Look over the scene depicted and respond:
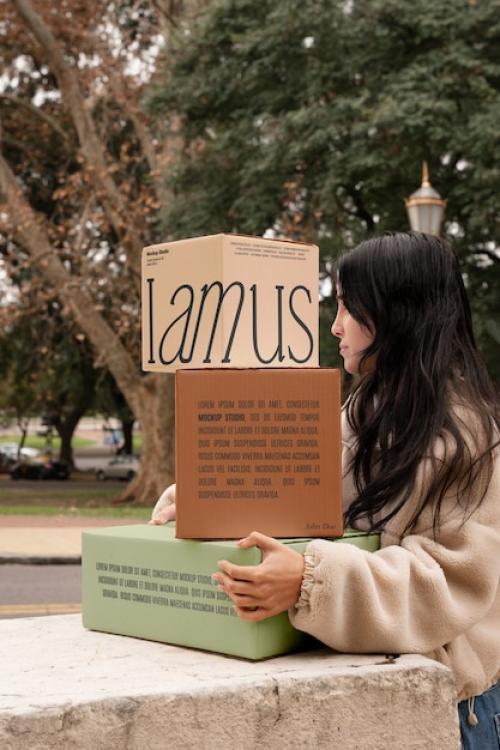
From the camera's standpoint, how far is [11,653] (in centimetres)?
202

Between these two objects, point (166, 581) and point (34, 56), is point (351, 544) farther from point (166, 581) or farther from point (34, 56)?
point (34, 56)

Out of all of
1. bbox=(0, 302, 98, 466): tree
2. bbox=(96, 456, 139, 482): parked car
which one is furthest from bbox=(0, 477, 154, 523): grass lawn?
bbox=(96, 456, 139, 482): parked car

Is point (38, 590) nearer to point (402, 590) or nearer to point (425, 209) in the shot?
point (425, 209)

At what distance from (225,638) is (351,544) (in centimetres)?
29

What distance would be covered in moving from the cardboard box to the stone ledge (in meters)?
0.60

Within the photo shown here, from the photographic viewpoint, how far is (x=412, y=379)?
2.08 meters

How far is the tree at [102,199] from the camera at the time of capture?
21234 mm

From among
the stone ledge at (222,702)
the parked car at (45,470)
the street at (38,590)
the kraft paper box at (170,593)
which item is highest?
the kraft paper box at (170,593)

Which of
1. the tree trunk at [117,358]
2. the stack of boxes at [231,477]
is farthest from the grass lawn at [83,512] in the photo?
the stack of boxes at [231,477]

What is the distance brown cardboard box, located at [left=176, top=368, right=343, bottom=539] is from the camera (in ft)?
6.54

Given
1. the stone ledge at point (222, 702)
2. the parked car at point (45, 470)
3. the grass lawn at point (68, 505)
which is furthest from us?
the parked car at point (45, 470)

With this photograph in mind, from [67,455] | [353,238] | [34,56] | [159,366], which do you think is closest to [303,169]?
[353,238]

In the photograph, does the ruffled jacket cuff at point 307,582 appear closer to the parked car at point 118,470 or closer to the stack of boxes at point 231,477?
the stack of boxes at point 231,477

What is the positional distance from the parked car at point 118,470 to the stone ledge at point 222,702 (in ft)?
133
